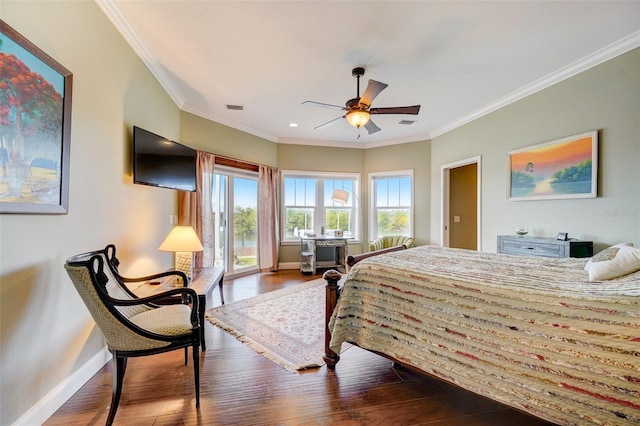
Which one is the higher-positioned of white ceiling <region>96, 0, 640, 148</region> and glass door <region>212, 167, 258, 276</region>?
white ceiling <region>96, 0, 640, 148</region>

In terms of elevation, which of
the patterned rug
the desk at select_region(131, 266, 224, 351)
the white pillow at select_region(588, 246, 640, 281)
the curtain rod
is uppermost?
the curtain rod

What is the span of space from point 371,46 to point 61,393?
12.0ft

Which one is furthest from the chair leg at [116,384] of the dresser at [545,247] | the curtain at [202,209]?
the dresser at [545,247]

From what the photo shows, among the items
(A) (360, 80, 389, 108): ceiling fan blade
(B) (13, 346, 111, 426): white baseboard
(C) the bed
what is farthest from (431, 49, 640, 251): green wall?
(B) (13, 346, 111, 426): white baseboard

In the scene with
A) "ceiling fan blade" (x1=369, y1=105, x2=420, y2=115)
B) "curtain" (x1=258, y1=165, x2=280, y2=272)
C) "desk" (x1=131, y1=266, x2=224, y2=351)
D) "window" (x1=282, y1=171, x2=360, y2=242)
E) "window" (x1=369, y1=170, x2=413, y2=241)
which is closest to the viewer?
"desk" (x1=131, y1=266, x2=224, y2=351)

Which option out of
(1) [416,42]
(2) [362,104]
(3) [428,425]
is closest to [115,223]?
(2) [362,104]

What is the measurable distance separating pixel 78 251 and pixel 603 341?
302 cm

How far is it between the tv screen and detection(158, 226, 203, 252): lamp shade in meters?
0.62

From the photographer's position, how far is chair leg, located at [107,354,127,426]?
4.88 feet

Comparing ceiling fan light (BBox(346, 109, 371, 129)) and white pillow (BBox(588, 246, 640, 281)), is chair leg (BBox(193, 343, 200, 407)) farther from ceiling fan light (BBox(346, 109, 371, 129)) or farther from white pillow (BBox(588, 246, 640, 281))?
ceiling fan light (BBox(346, 109, 371, 129))

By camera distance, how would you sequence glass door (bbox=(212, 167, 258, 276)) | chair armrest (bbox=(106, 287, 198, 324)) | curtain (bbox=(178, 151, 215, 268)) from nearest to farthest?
chair armrest (bbox=(106, 287, 198, 324)), curtain (bbox=(178, 151, 215, 268)), glass door (bbox=(212, 167, 258, 276))

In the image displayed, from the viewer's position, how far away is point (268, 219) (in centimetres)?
539

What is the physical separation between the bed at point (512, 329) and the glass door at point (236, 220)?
3.34 meters

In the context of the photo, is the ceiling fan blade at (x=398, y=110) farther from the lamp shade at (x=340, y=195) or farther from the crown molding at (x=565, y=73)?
the lamp shade at (x=340, y=195)
